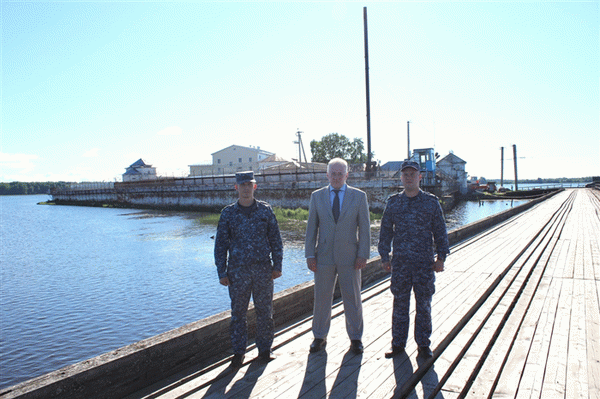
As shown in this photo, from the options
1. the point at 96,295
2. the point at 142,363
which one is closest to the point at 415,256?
the point at 142,363

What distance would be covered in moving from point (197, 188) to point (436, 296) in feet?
137

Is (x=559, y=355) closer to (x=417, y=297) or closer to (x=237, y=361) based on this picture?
(x=417, y=297)

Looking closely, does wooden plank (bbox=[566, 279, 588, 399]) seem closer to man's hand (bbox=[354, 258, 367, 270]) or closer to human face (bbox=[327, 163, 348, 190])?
man's hand (bbox=[354, 258, 367, 270])

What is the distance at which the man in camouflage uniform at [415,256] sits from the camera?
370 centimetres

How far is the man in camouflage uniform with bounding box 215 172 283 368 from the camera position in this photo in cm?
370

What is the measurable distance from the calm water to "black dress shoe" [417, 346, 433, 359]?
552cm

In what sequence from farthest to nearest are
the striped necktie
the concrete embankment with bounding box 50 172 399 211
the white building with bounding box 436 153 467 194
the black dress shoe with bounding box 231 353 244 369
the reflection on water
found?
the white building with bounding box 436 153 467 194 → the concrete embankment with bounding box 50 172 399 211 → the reflection on water → the striped necktie → the black dress shoe with bounding box 231 353 244 369

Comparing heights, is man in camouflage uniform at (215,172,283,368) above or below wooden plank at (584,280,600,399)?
above

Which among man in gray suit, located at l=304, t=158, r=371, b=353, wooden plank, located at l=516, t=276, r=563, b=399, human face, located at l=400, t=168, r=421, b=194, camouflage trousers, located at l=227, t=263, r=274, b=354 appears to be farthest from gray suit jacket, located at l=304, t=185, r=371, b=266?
wooden plank, located at l=516, t=276, r=563, b=399

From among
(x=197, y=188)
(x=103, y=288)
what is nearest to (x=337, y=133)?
(x=197, y=188)

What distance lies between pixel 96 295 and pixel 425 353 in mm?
9455

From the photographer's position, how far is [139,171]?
8106 centimetres

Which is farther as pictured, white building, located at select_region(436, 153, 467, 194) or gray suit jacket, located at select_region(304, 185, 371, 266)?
white building, located at select_region(436, 153, 467, 194)

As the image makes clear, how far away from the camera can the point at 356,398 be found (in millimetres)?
2990
